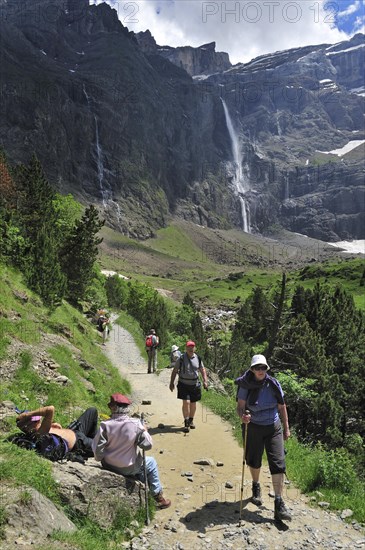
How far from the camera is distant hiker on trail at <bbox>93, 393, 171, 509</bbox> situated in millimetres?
8086

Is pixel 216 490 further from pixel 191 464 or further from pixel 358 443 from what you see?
pixel 358 443

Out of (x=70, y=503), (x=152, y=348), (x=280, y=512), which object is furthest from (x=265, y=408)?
(x=152, y=348)

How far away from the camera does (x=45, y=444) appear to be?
8.20 meters

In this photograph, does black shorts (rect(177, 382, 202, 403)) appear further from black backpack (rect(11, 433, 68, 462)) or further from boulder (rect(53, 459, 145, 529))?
black backpack (rect(11, 433, 68, 462))

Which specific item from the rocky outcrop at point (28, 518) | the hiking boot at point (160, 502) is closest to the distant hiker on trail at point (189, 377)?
the hiking boot at point (160, 502)

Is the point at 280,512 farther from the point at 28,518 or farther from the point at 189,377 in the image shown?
the point at 189,377

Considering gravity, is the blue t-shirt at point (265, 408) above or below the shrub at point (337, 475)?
above

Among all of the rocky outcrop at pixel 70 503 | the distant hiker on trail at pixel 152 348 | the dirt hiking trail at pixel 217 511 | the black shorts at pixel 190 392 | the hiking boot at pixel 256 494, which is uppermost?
the rocky outcrop at pixel 70 503

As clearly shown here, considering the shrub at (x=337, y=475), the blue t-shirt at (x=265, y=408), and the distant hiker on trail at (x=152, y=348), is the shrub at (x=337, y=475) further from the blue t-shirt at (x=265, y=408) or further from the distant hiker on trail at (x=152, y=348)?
the distant hiker on trail at (x=152, y=348)

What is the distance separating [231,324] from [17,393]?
89.9m

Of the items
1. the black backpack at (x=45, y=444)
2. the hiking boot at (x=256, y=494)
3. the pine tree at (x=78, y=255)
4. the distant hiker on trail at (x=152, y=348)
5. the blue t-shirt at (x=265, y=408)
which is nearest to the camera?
the black backpack at (x=45, y=444)

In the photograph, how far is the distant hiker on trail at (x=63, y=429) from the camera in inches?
327

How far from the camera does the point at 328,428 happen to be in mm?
28094

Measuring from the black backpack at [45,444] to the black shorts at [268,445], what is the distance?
373 cm
